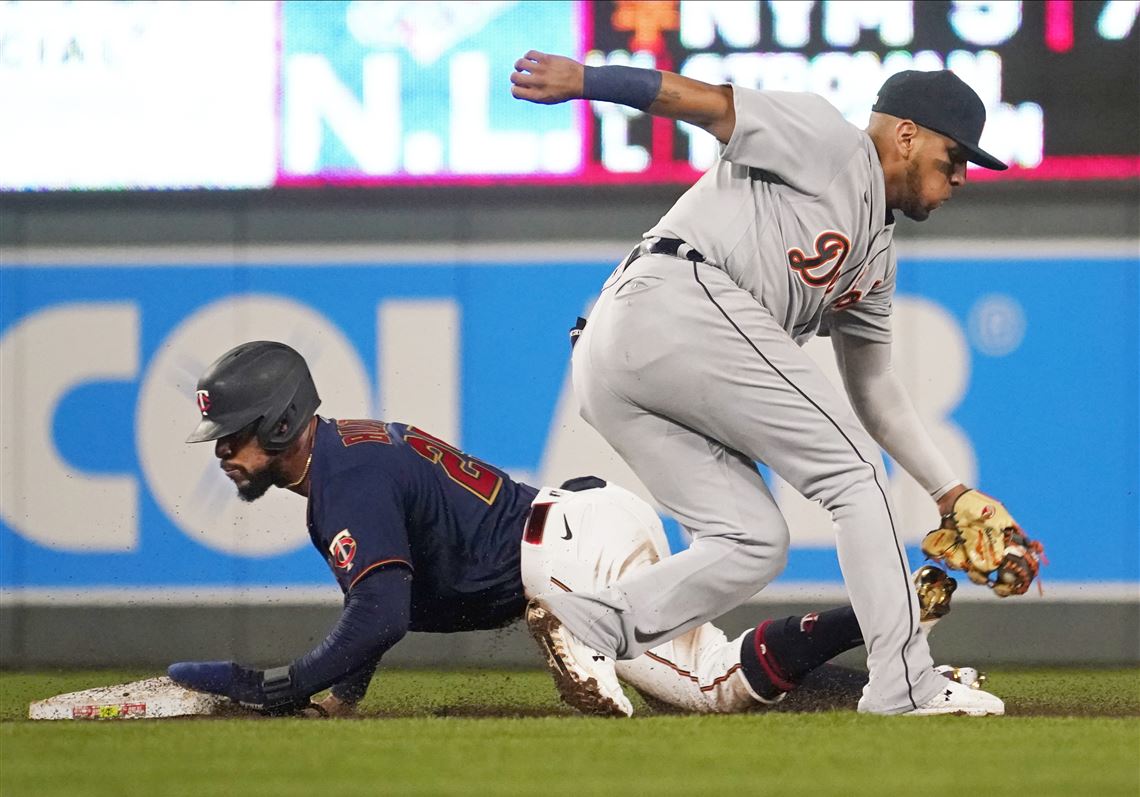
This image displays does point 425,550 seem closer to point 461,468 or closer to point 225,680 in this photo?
point 461,468

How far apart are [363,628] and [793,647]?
0.84 metres

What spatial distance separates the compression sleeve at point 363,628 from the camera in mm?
3412

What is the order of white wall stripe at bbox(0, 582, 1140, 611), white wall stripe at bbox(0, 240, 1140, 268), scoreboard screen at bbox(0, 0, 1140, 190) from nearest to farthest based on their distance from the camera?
scoreboard screen at bbox(0, 0, 1140, 190) → white wall stripe at bbox(0, 582, 1140, 611) → white wall stripe at bbox(0, 240, 1140, 268)

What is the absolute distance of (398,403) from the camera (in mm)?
6215

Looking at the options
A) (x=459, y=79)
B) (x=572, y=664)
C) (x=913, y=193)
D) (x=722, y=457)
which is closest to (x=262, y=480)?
(x=572, y=664)

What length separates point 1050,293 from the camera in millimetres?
6152

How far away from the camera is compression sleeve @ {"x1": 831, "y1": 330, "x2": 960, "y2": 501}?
3.69m

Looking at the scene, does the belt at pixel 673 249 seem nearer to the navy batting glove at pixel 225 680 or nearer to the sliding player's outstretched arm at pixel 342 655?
the sliding player's outstretched arm at pixel 342 655

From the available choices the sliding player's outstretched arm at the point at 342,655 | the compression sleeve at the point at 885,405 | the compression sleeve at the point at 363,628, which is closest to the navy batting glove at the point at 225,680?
the sliding player's outstretched arm at the point at 342,655

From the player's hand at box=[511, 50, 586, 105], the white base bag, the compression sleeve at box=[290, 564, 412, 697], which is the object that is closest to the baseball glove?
the compression sleeve at box=[290, 564, 412, 697]

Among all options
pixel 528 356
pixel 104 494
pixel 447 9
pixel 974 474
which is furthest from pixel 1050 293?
pixel 104 494

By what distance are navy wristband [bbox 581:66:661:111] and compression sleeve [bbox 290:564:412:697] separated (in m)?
1.02

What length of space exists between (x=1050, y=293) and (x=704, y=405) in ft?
10.6

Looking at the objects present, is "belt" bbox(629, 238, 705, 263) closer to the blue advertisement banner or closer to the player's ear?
the player's ear
